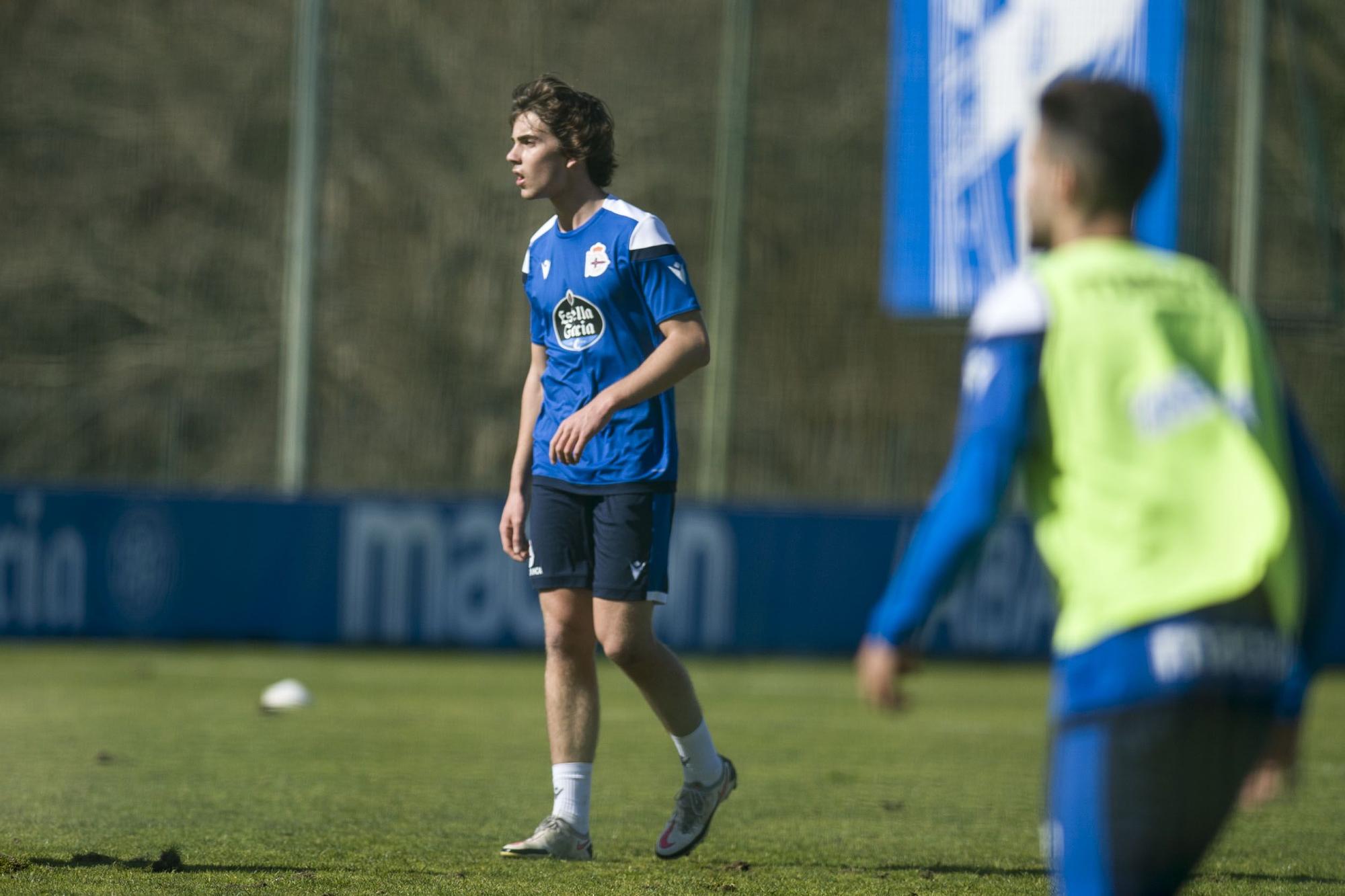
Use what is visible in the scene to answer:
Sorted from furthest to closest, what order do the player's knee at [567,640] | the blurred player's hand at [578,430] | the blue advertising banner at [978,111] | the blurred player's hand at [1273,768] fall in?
the blue advertising banner at [978,111] < the player's knee at [567,640] < the blurred player's hand at [578,430] < the blurred player's hand at [1273,768]

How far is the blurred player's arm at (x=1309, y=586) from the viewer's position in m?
2.78

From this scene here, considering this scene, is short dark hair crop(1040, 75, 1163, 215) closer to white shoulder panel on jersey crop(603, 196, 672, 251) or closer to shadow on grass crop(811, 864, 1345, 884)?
white shoulder panel on jersey crop(603, 196, 672, 251)

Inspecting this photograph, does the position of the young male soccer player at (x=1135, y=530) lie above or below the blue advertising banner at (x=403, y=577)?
above

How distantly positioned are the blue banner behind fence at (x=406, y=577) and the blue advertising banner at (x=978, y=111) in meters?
2.04

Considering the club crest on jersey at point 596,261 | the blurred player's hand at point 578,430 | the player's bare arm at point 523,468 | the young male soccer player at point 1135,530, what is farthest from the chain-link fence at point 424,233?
the young male soccer player at point 1135,530

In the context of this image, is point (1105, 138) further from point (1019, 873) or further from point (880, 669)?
point (1019, 873)

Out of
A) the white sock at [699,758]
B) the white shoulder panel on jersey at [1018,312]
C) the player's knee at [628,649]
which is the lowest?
the white sock at [699,758]

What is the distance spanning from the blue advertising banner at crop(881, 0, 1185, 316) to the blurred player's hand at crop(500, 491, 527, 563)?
32.4ft

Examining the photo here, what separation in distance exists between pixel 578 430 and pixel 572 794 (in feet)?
3.63

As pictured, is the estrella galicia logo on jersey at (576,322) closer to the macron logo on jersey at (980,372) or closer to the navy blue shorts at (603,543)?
the navy blue shorts at (603,543)

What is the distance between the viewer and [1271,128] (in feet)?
70.7

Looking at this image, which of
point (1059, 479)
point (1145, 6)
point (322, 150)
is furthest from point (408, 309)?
point (1059, 479)

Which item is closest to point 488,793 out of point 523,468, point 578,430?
point 523,468

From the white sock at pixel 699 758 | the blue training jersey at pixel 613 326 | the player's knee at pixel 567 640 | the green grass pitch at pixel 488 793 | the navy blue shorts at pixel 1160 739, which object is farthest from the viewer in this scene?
the white sock at pixel 699 758
